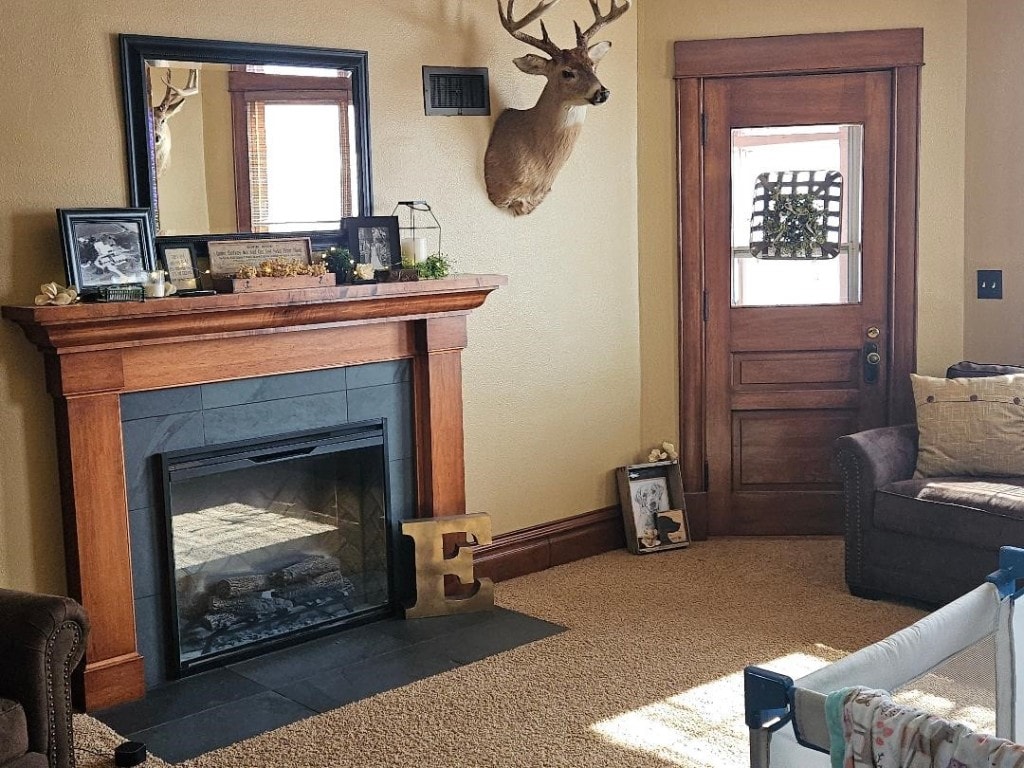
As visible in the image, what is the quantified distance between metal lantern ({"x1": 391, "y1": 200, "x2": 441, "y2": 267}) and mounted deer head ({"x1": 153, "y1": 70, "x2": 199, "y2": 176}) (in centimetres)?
86

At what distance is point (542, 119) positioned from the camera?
14.9 ft

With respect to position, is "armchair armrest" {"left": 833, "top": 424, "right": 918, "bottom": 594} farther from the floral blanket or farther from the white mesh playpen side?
the floral blanket

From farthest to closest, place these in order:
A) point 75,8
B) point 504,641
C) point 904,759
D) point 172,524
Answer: point 504,641 < point 172,524 < point 75,8 < point 904,759

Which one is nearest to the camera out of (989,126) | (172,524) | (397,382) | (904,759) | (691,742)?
(904,759)

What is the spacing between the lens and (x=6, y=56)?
11.1 feet

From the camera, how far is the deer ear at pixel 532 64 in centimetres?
438

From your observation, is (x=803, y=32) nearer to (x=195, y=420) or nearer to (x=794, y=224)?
(x=794, y=224)

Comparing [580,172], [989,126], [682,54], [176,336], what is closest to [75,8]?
[176,336]

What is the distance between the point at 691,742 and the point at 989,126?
3057 millimetres

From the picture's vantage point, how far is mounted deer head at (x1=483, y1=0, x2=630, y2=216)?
4375 mm

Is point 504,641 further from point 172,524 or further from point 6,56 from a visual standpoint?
point 6,56

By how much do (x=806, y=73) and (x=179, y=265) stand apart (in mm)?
2804

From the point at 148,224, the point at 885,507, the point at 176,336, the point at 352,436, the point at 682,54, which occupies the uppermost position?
the point at 682,54

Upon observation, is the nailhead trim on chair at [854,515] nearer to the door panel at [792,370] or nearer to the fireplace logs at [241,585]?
the door panel at [792,370]
